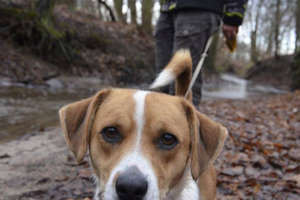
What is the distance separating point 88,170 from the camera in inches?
146

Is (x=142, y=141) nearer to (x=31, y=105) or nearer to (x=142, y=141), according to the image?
(x=142, y=141)

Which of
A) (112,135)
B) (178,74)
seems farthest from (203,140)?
(178,74)

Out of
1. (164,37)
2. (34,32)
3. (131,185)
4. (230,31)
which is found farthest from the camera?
(34,32)

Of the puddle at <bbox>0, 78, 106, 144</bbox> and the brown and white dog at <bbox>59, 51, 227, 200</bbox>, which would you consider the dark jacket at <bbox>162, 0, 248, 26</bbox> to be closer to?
the brown and white dog at <bbox>59, 51, 227, 200</bbox>

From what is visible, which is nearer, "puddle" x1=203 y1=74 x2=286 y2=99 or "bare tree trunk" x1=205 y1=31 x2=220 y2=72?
"puddle" x1=203 y1=74 x2=286 y2=99

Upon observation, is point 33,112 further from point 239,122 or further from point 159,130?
point 159,130

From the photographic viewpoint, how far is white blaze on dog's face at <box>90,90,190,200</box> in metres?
2.06

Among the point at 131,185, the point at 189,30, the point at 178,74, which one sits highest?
the point at 189,30

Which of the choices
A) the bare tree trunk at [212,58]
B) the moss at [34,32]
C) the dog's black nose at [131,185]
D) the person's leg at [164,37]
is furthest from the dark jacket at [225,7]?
the bare tree trunk at [212,58]

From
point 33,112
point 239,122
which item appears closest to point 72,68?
point 33,112

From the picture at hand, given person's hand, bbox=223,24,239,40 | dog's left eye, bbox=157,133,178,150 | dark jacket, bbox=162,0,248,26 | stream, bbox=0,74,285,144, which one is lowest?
stream, bbox=0,74,285,144

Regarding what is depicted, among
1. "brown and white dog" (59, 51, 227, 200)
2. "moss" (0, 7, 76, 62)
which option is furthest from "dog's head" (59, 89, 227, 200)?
"moss" (0, 7, 76, 62)

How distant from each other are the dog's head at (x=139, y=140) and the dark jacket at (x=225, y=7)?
1.69 metres

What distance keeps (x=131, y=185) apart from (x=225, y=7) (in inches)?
118
